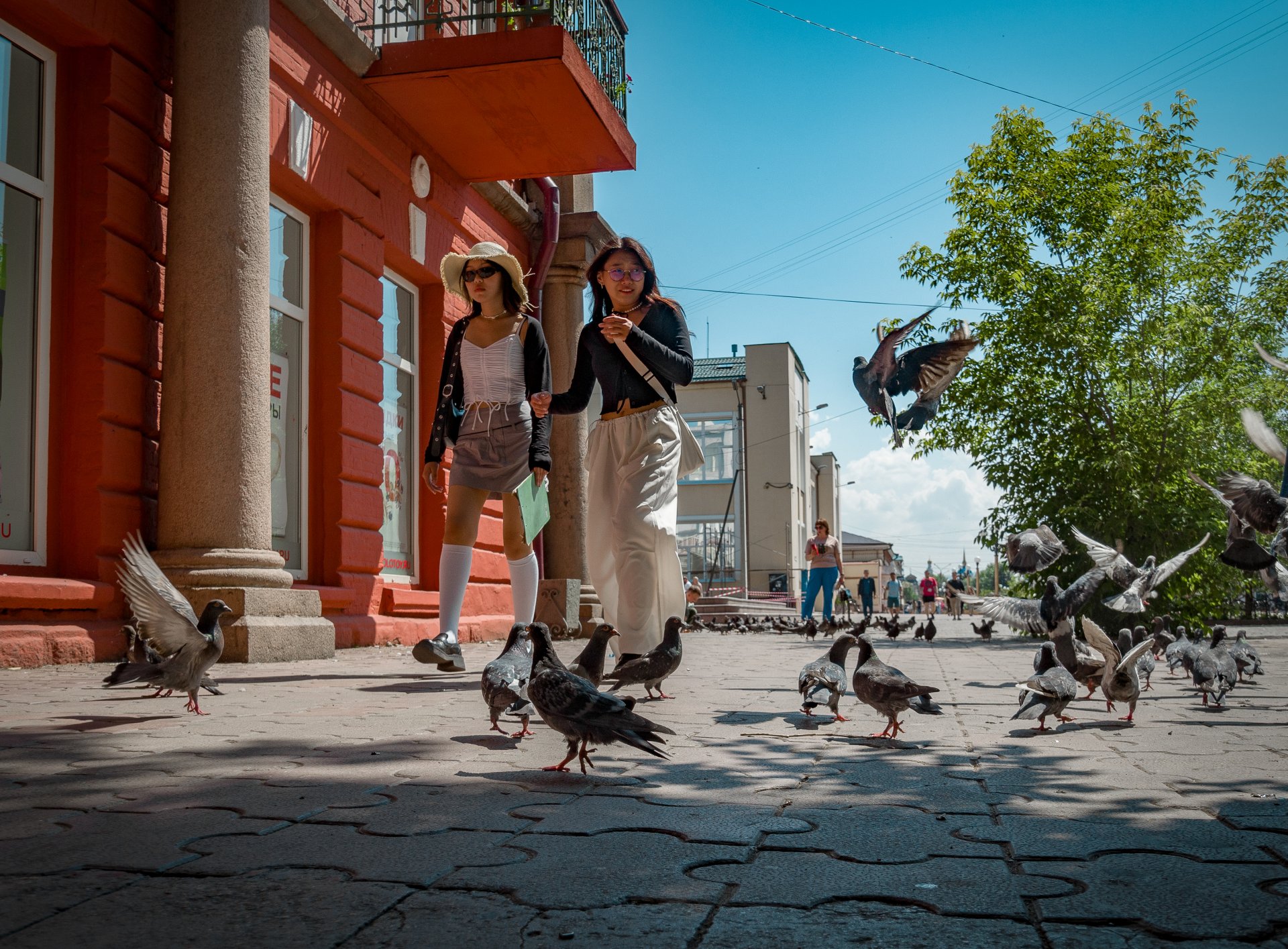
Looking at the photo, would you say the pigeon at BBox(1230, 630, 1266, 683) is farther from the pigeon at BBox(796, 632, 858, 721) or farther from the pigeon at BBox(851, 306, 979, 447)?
the pigeon at BBox(796, 632, 858, 721)

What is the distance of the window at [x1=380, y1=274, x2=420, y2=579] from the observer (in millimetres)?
12422

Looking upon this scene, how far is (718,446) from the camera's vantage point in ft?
169

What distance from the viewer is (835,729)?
5.27m

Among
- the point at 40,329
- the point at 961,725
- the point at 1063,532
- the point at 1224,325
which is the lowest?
the point at 961,725

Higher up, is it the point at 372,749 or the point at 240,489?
the point at 240,489

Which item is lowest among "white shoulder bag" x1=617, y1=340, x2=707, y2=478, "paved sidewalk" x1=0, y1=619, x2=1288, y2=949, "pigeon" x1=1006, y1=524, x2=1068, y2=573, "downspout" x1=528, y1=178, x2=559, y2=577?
"paved sidewalk" x1=0, y1=619, x2=1288, y2=949

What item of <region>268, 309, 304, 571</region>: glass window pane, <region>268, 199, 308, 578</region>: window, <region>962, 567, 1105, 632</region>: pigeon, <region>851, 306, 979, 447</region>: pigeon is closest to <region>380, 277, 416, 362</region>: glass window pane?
<region>268, 199, 308, 578</region>: window

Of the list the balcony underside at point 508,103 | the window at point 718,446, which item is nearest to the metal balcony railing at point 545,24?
the balcony underside at point 508,103

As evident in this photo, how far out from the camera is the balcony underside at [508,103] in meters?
10.8

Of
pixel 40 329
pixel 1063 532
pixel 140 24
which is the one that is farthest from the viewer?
pixel 1063 532

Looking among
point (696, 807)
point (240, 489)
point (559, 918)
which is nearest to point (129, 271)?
point (240, 489)

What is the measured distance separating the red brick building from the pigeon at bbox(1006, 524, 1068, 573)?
5732 millimetres

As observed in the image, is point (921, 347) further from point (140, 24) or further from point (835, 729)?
point (140, 24)

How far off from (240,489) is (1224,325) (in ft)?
52.4
